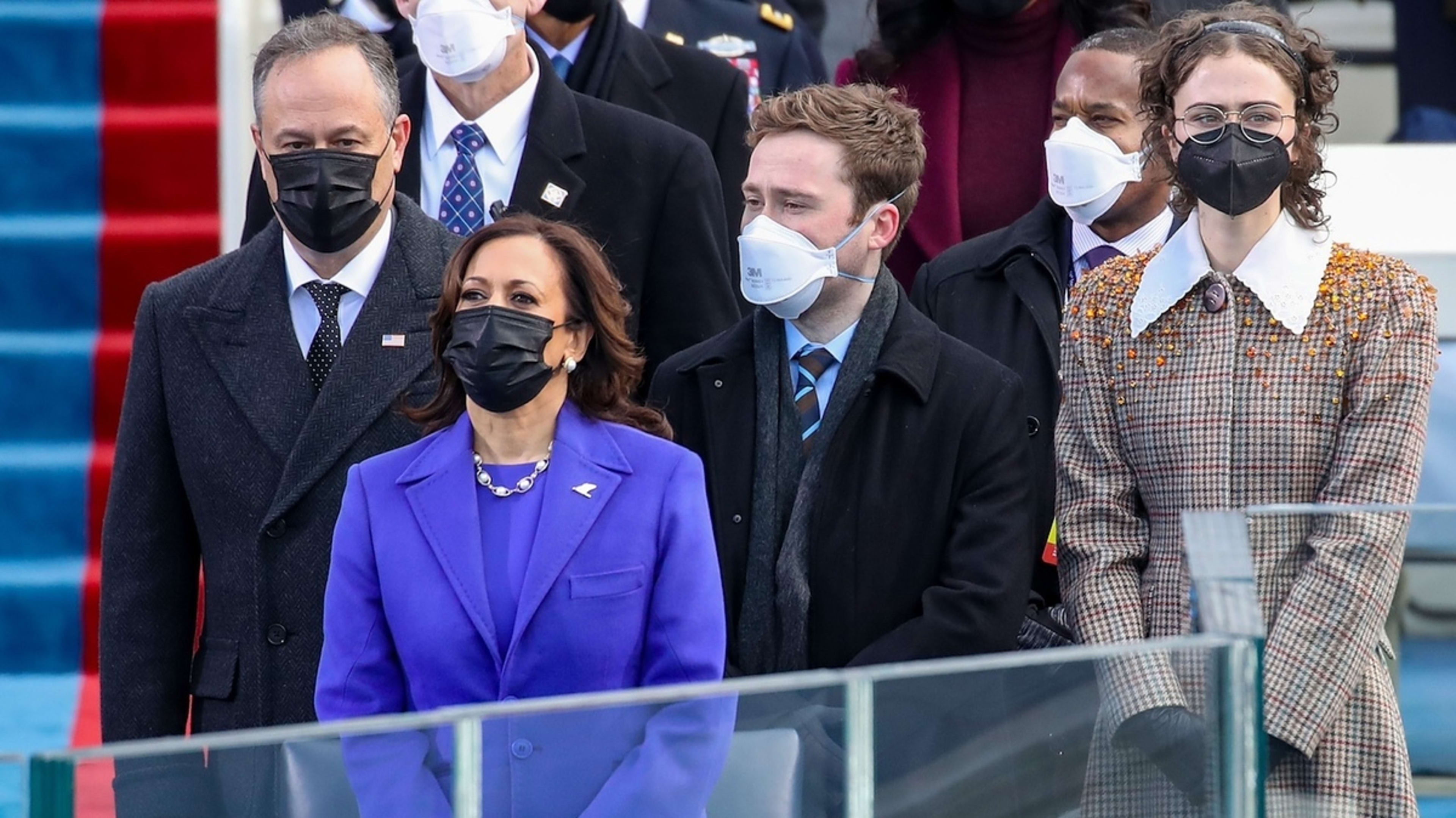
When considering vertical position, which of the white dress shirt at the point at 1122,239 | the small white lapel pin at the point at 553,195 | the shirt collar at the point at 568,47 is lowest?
the white dress shirt at the point at 1122,239

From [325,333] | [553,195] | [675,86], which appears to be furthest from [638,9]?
[325,333]

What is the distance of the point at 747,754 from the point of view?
2.65 m

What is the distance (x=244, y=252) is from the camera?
385 centimetres

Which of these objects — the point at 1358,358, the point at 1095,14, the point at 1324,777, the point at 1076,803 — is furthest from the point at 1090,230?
the point at 1076,803

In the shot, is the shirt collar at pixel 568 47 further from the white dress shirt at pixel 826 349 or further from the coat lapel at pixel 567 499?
the coat lapel at pixel 567 499

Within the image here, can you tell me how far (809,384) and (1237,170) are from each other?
0.80m

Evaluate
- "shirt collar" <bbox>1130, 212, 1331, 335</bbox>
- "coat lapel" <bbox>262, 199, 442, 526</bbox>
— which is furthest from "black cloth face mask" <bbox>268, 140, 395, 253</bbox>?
"shirt collar" <bbox>1130, 212, 1331, 335</bbox>

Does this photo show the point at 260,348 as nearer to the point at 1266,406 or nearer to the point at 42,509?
the point at 1266,406

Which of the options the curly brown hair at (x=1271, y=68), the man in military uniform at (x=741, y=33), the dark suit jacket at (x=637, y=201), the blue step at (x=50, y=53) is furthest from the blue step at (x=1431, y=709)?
the blue step at (x=50, y=53)

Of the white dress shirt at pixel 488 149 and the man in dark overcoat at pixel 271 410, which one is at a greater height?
the white dress shirt at pixel 488 149

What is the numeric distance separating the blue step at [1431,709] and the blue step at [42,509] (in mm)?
4204

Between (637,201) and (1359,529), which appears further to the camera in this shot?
(637,201)

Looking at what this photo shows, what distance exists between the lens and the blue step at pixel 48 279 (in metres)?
6.80

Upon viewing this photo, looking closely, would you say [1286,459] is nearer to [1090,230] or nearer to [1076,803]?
[1076,803]
